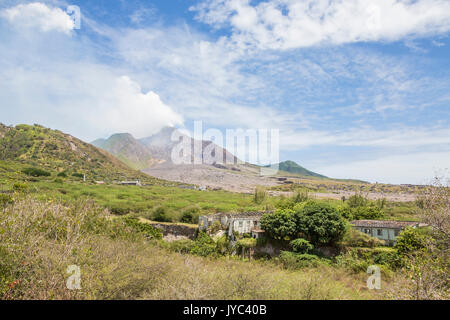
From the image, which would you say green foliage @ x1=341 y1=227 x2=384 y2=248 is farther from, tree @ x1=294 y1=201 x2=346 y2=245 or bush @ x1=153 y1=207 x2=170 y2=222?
bush @ x1=153 y1=207 x2=170 y2=222

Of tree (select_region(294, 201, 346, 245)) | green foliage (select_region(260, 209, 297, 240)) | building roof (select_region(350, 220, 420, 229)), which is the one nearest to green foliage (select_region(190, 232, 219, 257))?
green foliage (select_region(260, 209, 297, 240))

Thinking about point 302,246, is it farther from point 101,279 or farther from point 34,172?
point 34,172

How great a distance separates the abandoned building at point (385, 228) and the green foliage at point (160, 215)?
22.4 meters

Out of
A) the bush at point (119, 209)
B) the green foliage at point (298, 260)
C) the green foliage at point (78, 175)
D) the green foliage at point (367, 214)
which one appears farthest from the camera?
the green foliage at point (78, 175)

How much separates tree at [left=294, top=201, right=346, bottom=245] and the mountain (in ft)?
177

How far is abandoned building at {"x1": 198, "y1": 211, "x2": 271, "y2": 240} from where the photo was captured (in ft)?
93.8

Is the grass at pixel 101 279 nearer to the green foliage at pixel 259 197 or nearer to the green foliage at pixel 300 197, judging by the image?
the green foliage at pixel 300 197

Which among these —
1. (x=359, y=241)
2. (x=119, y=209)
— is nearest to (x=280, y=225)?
(x=359, y=241)

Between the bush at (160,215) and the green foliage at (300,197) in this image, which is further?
the green foliage at (300,197)

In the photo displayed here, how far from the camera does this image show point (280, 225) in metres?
26.2

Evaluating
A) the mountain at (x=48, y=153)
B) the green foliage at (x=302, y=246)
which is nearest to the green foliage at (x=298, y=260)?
the green foliage at (x=302, y=246)

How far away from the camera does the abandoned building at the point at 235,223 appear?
2858cm

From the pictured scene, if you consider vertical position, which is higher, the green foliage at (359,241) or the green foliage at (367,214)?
the green foliage at (367,214)

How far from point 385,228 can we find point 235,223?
44.4ft
